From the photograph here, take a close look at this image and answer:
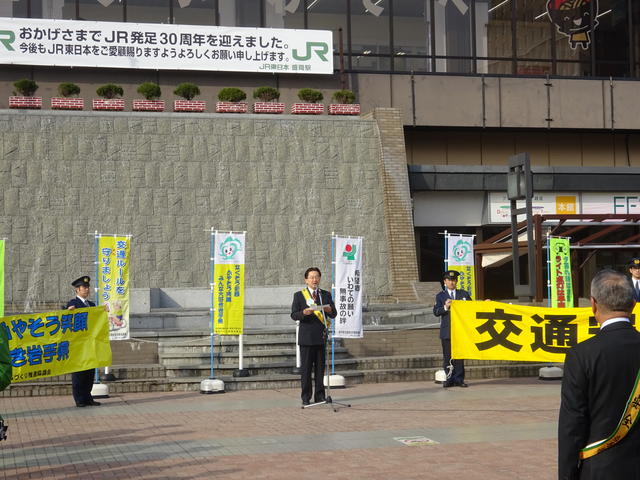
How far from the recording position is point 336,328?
50.4 feet

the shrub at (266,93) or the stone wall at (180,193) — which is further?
the shrub at (266,93)

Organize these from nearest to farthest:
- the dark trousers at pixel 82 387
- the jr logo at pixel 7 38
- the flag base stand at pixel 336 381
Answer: the dark trousers at pixel 82 387 → the flag base stand at pixel 336 381 → the jr logo at pixel 7 38

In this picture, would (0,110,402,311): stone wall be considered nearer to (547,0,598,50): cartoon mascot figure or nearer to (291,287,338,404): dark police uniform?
(547,0,598,50): cartoon mascot figure

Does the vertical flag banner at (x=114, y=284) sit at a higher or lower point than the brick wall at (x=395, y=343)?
higher

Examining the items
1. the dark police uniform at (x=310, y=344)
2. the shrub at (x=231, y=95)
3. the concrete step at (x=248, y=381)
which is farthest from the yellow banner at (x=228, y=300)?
the shrub at (x=231, y=95)

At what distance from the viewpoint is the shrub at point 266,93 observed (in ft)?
91.8

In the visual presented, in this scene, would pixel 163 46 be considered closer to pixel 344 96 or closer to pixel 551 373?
pixel 344 96

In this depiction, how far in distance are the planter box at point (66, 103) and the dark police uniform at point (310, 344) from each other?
48.7ft

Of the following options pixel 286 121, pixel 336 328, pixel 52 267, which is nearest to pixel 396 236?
pixel 286 121

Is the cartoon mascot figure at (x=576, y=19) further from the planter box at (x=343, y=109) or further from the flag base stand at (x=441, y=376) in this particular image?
the flag base stand at (x=441, y=376)

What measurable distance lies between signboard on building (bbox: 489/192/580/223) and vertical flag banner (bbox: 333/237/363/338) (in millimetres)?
16858

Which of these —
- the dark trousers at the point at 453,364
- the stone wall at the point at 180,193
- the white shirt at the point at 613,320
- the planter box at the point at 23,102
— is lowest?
the dark trousers at the point at 453,364

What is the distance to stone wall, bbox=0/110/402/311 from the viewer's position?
24.1m

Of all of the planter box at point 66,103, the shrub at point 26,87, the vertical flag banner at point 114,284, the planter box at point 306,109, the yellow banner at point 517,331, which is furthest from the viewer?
the planter box at point 306,109
